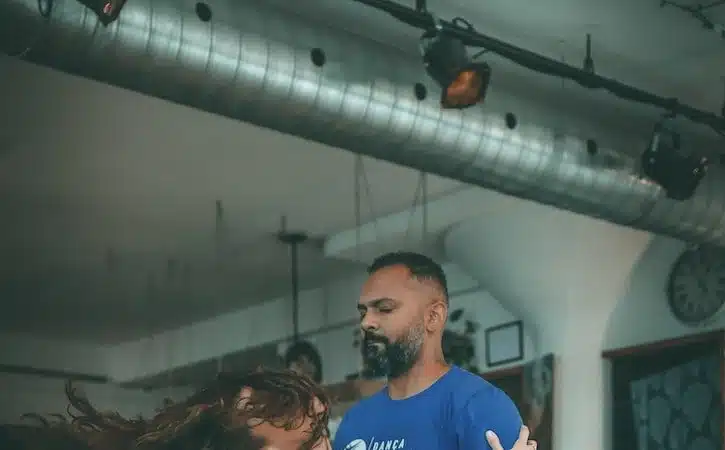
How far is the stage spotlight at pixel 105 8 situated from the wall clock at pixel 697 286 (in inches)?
110

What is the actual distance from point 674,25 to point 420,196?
7.10ft

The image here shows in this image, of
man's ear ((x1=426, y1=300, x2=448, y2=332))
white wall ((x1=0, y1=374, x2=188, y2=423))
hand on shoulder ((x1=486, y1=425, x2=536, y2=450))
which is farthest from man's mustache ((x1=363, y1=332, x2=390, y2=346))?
white wall ((x1=0, y1=374, x2=188, y2=423))

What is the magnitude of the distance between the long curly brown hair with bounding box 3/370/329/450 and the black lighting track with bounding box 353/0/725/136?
2.18 meters

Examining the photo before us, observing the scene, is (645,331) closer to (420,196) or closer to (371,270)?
(420,196)

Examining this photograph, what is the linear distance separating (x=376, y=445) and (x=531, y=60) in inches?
64.3

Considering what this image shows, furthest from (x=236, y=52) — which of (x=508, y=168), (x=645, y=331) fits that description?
(x=645, y=331)

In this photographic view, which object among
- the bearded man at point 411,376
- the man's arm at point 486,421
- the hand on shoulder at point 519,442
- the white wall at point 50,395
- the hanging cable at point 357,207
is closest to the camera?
the hand on shoulder at point 519,442

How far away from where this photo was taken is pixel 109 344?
980cm

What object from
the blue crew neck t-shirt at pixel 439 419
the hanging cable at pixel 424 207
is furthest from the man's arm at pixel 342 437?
the hanging cable at pixel 424 207

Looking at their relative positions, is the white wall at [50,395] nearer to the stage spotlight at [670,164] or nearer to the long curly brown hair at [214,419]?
the stage spotlight at [670,164]

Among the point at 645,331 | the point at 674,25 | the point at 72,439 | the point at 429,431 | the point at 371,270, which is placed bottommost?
the point at 72,439

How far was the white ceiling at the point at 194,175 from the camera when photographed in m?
4.02

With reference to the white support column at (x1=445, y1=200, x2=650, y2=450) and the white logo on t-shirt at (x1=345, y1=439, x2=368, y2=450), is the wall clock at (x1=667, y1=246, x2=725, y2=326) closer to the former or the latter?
the white support column at (x1=445, y1=200, x2=650, y2=450)

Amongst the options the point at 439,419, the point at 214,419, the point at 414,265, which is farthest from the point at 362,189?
the point at 214,419
